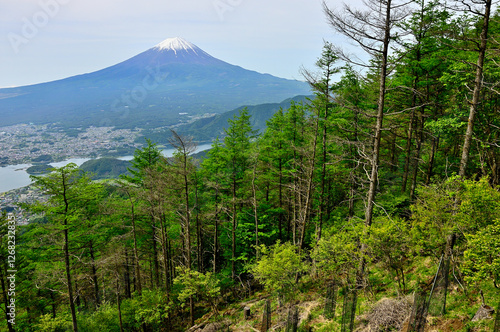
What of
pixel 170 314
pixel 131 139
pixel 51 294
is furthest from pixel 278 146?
pixel 131 139

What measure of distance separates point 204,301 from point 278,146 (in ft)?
42.5

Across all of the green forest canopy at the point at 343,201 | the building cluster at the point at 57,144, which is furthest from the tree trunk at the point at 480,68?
the building cluster at the point at 57,144

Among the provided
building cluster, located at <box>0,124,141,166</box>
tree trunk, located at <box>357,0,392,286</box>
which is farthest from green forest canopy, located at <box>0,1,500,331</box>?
building cluster, located at <box>0,124,141,166</box>

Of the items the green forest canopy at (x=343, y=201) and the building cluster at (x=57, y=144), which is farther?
the building cluster at (x=57, y=144)

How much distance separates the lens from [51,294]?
56.2 ft

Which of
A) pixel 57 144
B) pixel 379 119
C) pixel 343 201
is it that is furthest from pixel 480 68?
pixel 57 144

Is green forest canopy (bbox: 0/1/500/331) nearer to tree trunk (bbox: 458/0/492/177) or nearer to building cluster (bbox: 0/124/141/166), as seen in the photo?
tree trunk (bbox: 458/0/492/177)

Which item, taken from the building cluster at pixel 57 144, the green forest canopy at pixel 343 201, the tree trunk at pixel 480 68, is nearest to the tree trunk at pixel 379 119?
the green forest canopy at pixel 343 201

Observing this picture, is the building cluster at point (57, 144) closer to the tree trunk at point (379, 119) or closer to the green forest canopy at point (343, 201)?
the green forest canopy at point (343, 201)

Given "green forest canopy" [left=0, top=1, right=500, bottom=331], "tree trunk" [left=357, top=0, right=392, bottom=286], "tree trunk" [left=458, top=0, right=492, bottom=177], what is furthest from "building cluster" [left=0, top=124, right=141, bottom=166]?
"tree trunk" [left=458, top=0, right=492, bottom=177]

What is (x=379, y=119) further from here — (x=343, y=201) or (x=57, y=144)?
(x=57, y=144)

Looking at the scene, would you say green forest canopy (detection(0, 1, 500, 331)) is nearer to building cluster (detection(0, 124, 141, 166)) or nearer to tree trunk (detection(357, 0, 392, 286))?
tree trunk (detection(357, 0, 392, 286))

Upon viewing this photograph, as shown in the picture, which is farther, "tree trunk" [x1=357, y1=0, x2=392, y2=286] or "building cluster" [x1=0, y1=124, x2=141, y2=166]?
"building cluster" [x1=0, y1=124, x2=141, y2=166]

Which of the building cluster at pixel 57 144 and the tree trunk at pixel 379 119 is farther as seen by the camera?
the building cluster at pixel 57 144
